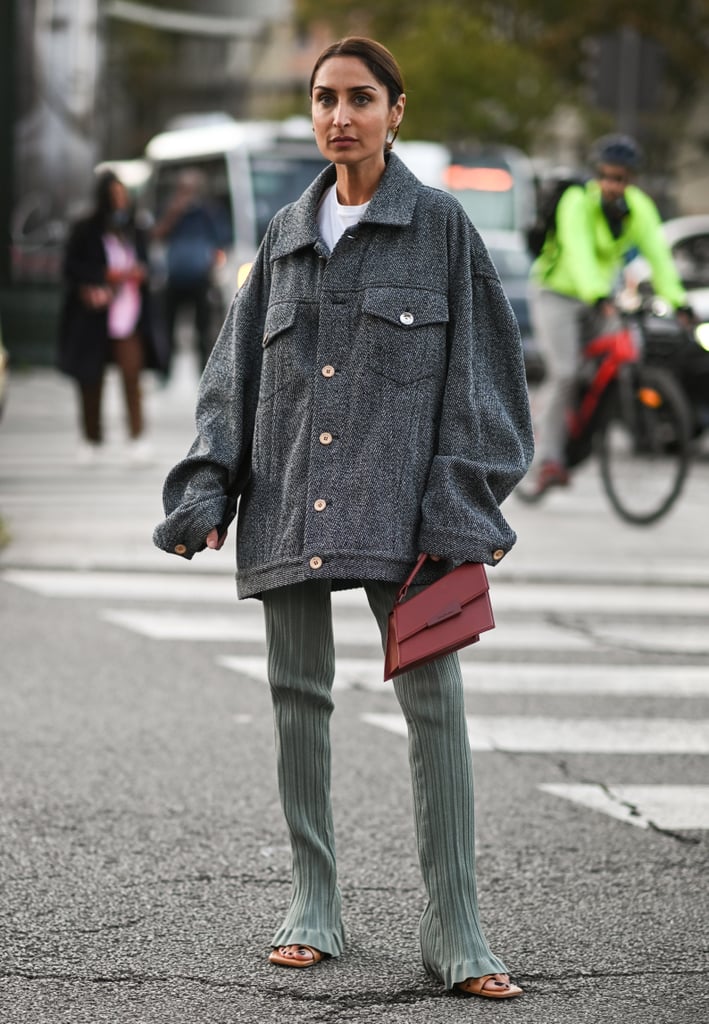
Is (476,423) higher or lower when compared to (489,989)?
higher

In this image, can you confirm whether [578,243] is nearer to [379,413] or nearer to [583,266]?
[583,266]

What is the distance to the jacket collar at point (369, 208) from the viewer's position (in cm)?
396

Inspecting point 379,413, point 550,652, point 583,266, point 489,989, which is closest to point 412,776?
point 489,989

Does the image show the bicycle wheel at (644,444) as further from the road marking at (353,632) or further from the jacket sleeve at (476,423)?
the jacket sleeve at (476,423)

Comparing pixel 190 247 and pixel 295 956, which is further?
pixel 190 247

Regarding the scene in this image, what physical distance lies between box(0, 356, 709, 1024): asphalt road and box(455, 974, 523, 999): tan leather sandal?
1.1 inches

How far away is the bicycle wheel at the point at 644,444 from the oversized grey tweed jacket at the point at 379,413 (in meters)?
6.59

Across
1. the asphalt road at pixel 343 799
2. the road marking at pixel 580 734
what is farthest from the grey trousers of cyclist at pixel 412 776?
the road marking at pixel 580 734

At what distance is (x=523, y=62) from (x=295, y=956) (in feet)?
129

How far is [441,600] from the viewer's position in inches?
155

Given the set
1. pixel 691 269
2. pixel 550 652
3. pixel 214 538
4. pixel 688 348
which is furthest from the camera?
pixel 691 269

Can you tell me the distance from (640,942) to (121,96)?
84938 mm

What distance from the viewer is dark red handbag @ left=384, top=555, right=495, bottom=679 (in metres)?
3.89

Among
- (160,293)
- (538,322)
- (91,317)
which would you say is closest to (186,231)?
(160,293)
